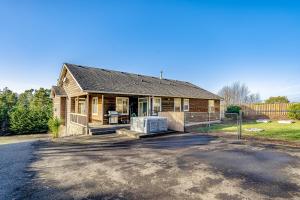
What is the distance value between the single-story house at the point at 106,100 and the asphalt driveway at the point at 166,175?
6.14 meters

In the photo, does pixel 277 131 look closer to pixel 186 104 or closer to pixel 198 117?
pixel 198 117

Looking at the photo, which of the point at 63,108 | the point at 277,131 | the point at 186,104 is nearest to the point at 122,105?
the point at 186,104

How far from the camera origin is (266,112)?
883 inches

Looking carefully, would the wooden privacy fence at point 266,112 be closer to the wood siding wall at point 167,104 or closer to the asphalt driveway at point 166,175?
the wood siding wall at point 167,104

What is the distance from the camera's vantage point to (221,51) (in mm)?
24625

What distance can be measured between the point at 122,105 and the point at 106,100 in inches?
64.1

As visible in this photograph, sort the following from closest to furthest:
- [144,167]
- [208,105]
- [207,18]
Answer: [144,167] → [207,18] → [208,105]

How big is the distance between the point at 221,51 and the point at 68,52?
19657 millimetres

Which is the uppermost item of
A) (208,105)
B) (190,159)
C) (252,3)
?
(252,3)

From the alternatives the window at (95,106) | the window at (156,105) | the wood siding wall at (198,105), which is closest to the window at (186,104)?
the wood siding wall at (198,105)

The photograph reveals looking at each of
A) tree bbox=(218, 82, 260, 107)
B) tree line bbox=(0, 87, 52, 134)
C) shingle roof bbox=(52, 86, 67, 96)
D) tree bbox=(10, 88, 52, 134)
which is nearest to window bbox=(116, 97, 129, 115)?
shingle roof bbox=(52, 86, 67, 96)

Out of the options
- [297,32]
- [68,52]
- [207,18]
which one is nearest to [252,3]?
[207,18]

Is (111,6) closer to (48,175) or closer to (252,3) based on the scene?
(252,3)

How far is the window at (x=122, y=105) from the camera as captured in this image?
15820 millimetres
